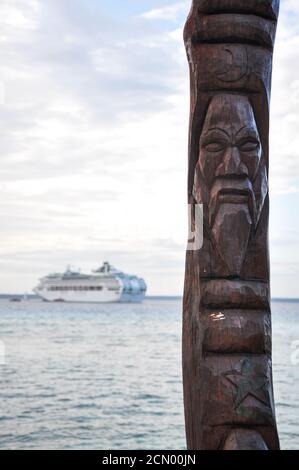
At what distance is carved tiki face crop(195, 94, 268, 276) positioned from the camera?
14.8 ft

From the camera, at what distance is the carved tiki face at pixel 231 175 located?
4504 millimetres

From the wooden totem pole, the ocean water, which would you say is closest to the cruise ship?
the ocean water

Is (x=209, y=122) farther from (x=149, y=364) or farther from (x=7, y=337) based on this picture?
(x=7, y=337)

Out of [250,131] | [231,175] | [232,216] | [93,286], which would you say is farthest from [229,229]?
[93,286]

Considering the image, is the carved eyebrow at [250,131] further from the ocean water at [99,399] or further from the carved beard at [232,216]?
the ocean water at [99,399]

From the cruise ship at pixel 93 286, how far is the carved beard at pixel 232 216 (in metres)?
78.0

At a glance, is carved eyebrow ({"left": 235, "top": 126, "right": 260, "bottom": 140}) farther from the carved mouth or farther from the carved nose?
the carved mouth

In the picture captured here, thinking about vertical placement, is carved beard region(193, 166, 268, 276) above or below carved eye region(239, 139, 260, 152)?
below

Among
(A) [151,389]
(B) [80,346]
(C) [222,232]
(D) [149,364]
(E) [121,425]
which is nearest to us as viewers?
(C) [222,232]

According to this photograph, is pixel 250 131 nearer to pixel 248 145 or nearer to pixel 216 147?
pixel 248 145

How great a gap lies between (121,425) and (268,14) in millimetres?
11352

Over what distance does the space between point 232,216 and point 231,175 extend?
26 cm

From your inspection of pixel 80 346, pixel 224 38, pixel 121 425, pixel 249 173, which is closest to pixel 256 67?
pixel 224 38

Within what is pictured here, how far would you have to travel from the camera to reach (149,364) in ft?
94.3
